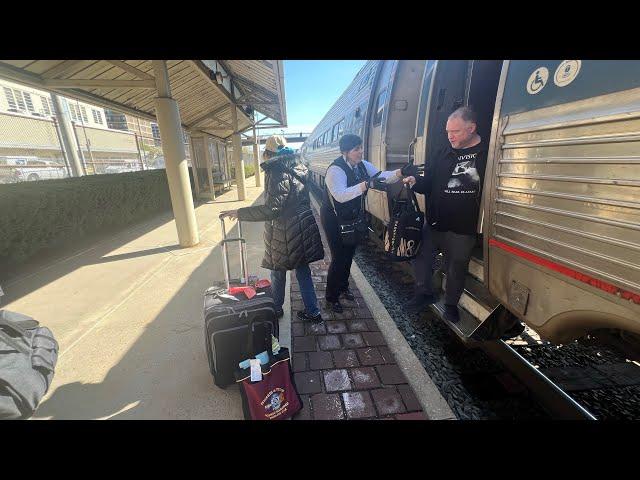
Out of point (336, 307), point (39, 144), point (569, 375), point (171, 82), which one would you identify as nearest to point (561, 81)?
point (569, 375)

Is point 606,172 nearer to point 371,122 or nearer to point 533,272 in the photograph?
point 533,272

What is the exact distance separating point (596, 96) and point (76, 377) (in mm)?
4082

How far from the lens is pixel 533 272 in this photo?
179 cm

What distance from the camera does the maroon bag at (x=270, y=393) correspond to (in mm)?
2047

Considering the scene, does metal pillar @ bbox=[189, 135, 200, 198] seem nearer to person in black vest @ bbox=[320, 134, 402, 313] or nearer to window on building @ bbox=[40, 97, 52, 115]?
person in black vest @ bbox=[320, 134, 402, 313]

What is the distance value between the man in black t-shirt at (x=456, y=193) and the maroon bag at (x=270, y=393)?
1.51 metres

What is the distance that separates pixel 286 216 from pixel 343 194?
61cm

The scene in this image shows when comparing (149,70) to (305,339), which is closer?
(305,339)

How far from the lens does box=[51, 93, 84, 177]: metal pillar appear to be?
812 centimetres

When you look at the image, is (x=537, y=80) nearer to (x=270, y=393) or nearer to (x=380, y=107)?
(x=270, y=393)

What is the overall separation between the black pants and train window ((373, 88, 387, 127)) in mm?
2225

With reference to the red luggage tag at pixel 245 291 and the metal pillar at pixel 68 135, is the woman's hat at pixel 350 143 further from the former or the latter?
the metal pillar at pixel 68 135
